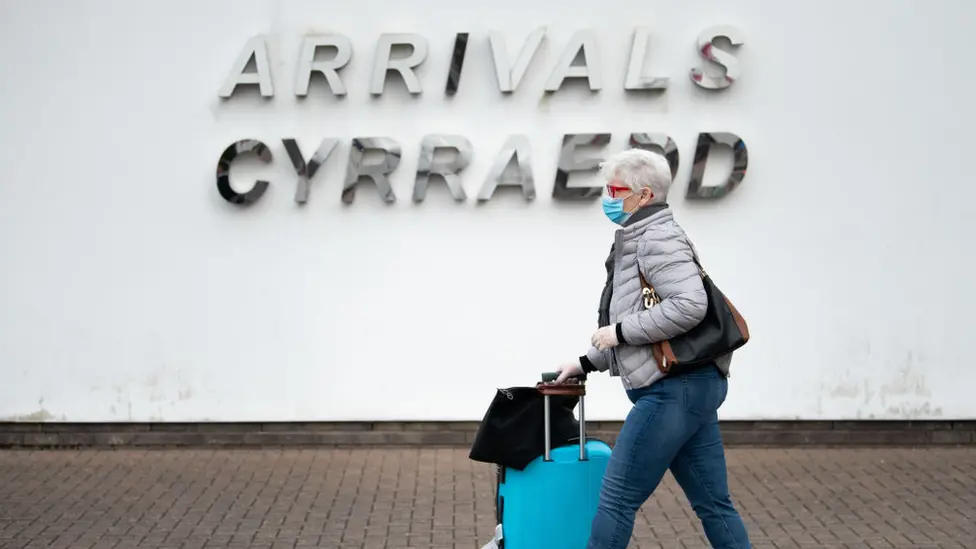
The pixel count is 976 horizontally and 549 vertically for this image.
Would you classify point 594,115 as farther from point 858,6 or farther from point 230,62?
point 230,62

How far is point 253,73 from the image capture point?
336 inches

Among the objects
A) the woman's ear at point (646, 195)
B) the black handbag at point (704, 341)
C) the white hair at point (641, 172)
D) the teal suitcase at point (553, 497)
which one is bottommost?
the teal suitcase at point (553, 497)

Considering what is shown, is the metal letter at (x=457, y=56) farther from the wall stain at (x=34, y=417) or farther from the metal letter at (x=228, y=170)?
the wall stain at (x=34, y=417)

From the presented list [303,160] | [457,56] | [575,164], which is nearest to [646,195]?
[575,164]

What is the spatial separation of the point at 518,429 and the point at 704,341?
2.47ft

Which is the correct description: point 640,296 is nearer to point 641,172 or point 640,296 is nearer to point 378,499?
point 641,172

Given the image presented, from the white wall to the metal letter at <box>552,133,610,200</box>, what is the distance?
0.34 ft

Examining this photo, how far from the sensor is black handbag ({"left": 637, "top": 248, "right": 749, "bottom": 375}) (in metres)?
4.82

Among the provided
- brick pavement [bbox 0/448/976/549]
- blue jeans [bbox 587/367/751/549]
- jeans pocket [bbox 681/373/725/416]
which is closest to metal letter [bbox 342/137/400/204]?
brick pavement [bbox 0/448/976/549]

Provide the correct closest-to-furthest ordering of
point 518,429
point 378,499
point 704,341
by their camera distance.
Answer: point 704,341 < point 518,429 < point 378,499

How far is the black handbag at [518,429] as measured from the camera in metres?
4.91

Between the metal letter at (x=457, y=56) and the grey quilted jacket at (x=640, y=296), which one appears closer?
the grey quilted jacket at (x=640, y=296)

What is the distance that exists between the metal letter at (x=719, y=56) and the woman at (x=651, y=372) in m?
3.61

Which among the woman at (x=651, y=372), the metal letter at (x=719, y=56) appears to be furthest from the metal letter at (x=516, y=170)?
the woman at (x=651, y=372)
